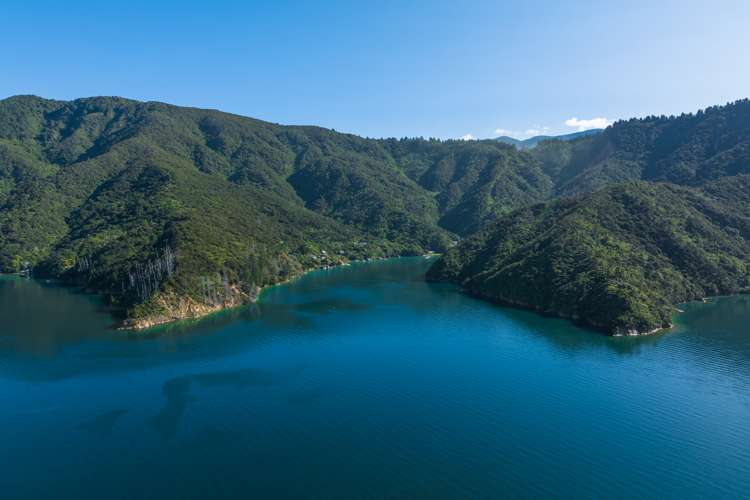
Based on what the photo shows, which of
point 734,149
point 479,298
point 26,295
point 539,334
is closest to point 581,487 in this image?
point 539,334

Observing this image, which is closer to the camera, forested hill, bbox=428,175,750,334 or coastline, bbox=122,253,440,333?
forested hill, bbox=428,175,750,334

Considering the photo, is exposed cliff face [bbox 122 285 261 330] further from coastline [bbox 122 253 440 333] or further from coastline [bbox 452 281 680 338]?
coastline [bbox 452 281 680 338]

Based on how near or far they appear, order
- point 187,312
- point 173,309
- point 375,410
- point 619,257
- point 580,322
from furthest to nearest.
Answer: point 619,257 → point 187,312 → point 173,309 → point 580,322 → point 375,410

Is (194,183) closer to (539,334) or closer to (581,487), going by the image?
(539,334)

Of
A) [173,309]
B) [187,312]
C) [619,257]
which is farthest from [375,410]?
[619,257]

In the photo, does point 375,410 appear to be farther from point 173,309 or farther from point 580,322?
point 173,309

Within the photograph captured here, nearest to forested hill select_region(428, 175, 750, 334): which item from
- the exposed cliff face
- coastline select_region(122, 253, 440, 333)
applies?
coastline select_region(122, 253, 440, 333)

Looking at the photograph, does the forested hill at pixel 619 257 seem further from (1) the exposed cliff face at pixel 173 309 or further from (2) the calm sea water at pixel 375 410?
(1) the exposed cliff face at pixel 173 309
